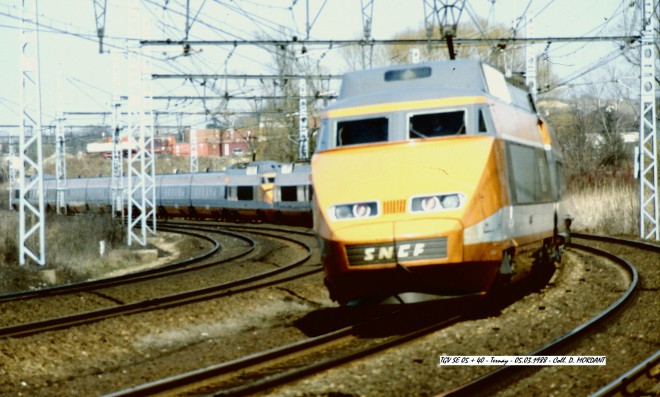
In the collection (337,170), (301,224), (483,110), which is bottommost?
(301,224)

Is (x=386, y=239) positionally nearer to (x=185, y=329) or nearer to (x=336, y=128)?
(x=336, y=128)

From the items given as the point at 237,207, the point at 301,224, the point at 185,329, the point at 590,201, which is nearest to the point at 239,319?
the point at 185,329

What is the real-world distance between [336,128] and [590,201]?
22452 mm

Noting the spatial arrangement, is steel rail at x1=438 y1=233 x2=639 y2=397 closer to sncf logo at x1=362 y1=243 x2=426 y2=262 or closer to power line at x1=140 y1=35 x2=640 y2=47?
sncf logo at x1=362 y1=243 x2=426 y2=262

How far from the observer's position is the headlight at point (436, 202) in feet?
31.6

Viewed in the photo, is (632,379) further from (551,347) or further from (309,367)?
(309,367)

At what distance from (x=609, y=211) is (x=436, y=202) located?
21.9 meters


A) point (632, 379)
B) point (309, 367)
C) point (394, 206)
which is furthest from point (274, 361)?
point (632, 379)

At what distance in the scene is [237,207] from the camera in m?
44.7

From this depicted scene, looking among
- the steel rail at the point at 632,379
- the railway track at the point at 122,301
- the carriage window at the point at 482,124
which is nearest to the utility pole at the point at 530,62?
the railway track at the point at 122,301

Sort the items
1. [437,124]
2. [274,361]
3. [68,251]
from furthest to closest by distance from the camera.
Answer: [68,251], [437,124], [274,361]

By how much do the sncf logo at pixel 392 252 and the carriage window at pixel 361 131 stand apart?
169 centimetres

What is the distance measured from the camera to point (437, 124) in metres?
10.6

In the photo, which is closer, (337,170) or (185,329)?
(337,170)
